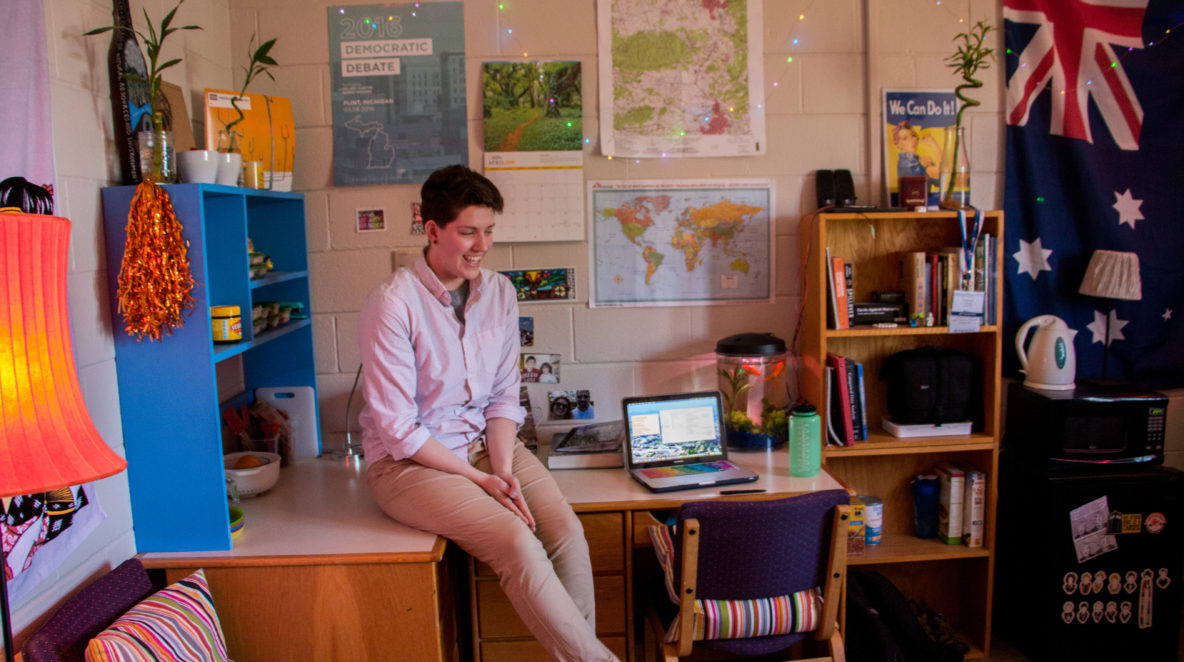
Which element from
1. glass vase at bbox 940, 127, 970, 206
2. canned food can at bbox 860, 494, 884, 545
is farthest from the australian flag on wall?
canned food can at bbox 860, 494, 884, 545

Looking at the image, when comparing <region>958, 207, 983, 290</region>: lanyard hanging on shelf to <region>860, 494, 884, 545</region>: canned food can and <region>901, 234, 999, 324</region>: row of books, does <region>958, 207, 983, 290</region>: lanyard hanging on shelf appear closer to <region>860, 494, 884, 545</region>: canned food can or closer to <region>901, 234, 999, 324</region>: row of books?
<region>901, 234, 999, 324</region>: row of books

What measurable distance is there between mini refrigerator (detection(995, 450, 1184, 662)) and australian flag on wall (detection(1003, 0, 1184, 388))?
0.47 m

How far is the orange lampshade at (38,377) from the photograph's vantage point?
1.07 meters

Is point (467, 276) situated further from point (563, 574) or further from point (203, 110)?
point (203, 110)

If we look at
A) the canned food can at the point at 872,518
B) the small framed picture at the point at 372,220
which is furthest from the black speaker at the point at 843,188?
the small framed picture at the point at 372,220

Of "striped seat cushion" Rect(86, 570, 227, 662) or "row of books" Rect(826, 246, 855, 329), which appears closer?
"striped seat cushion" Rect(86, 570, 227, 662)

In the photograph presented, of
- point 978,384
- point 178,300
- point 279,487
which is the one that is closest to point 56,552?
point 178,300

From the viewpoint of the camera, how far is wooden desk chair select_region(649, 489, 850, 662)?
173cm

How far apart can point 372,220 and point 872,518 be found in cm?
187

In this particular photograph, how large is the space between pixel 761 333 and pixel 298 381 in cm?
151

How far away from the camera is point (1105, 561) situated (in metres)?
2.44

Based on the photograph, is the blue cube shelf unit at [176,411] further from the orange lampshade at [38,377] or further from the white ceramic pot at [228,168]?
the orange lampshade at [38,377]

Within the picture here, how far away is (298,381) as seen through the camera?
8.71 feet


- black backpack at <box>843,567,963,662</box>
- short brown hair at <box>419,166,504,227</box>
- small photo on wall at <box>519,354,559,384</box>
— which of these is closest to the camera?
short brown hair at <box>419,166,504,227</box>
